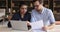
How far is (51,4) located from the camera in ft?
24.0

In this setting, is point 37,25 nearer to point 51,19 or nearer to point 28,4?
point 51,19

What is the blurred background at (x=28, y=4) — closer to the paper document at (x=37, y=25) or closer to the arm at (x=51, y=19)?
the arm at (x=51, y=19)

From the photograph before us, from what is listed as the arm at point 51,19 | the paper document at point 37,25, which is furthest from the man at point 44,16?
the paper document at point 37,25

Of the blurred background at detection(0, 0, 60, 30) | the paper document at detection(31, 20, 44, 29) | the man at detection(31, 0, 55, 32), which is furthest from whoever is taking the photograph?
the blurred background at detection(0, 0, 60, 30)

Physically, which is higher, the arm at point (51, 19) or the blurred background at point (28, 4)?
→ the blurred background at point (28, 4)

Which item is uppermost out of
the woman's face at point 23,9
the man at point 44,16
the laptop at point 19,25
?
the woman's face at point 23,9

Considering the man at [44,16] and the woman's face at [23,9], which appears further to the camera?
the woman's face at [23,9]

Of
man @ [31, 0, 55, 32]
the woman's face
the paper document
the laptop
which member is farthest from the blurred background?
the paper document

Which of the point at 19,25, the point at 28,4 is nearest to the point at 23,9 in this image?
the point at 19,25

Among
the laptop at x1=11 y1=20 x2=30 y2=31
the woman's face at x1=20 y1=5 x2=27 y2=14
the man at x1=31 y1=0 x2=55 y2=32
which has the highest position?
the woman's face at x1=20 y1=5 x2=27 y2=14

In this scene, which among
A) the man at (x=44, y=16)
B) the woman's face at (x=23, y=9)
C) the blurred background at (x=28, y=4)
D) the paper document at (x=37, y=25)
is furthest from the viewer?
the blurred background at (x=28, y=4)

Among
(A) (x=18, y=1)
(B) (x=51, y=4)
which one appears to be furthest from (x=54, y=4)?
(A) (x=18, y=1)

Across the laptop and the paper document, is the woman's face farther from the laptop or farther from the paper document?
the paper document

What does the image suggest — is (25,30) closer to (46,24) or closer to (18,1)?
(46,24)
